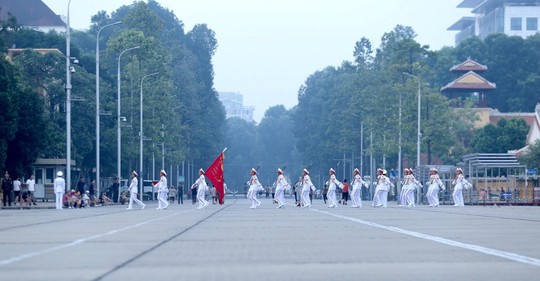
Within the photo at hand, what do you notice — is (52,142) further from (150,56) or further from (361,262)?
(361,262)

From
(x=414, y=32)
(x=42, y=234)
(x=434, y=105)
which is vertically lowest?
(x=42, y=234)

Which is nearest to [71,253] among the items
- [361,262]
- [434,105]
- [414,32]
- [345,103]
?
[361,262]

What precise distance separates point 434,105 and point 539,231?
225 ft

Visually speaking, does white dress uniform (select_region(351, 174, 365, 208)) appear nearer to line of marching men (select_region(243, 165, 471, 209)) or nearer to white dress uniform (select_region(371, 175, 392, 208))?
line of marching men (select_region(243, 165, 471, 209))

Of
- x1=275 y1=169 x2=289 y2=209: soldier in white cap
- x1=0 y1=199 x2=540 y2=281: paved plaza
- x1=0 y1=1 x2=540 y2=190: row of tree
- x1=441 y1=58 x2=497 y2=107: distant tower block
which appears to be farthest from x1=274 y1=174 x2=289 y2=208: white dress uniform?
x1=441 y1=58 x2=497 y2=107: distant tower block

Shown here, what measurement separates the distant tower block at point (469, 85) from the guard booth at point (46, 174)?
57.1 metres

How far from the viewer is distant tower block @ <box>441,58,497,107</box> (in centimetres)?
13125

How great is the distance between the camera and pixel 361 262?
541 inches

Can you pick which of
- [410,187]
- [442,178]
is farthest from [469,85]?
[410,187]

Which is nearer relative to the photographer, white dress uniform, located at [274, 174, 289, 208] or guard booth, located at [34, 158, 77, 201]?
white dress uniform, located at [274, 174, 289, 208]

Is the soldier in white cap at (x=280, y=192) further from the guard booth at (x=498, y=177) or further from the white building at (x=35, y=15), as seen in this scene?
the white building at (x=35, y=15)

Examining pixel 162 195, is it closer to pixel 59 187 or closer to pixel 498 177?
pixel 59 187

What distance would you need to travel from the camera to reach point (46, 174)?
85.4 m

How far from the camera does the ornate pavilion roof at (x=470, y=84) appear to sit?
5157 inches
